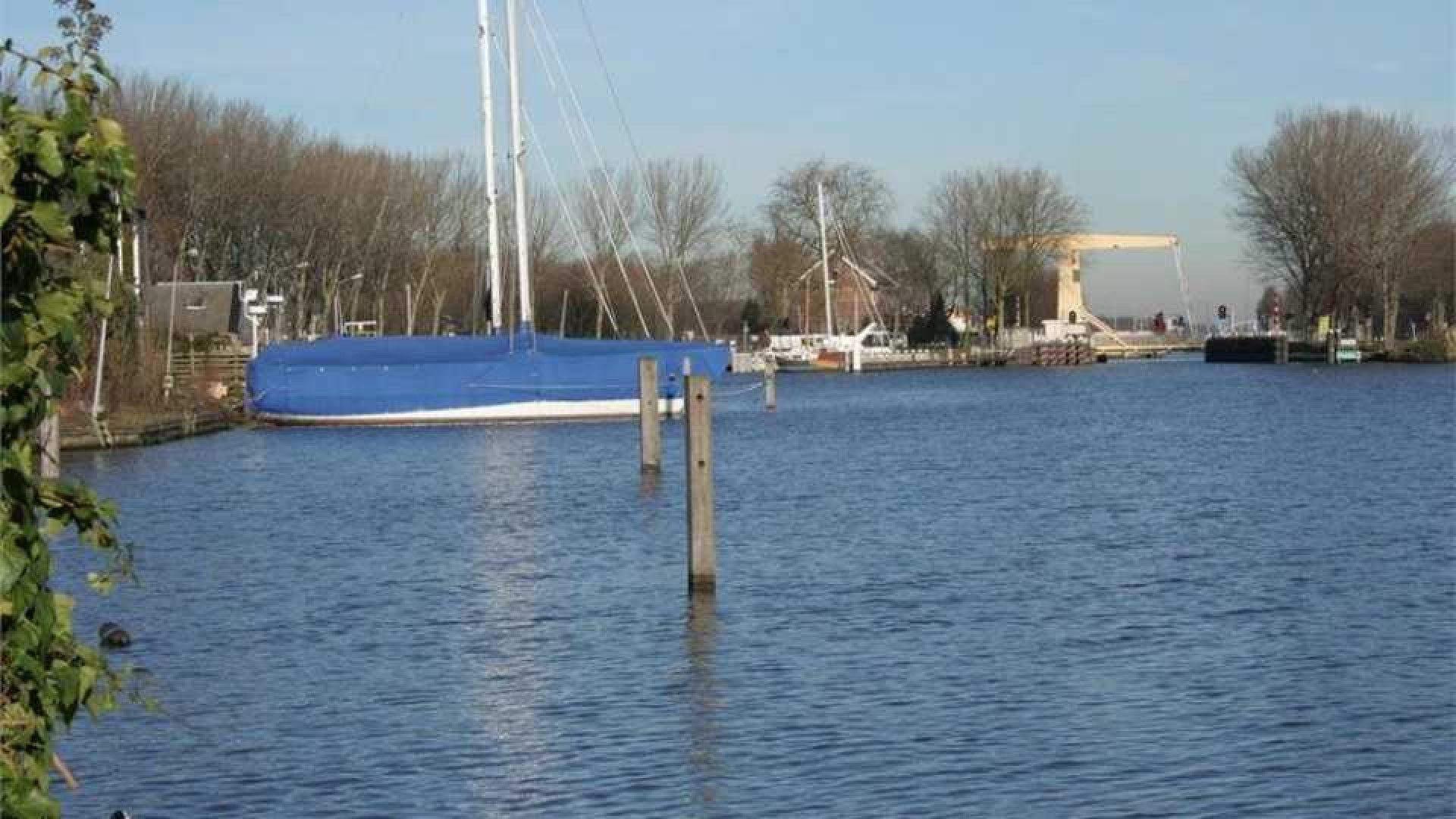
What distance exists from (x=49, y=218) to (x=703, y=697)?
12.8 metres

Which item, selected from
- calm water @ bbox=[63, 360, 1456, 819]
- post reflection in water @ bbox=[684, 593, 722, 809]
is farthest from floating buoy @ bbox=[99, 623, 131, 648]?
post reflection in water @ bbox=[684, 593, 722, 809]

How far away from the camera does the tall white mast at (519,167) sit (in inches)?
2584

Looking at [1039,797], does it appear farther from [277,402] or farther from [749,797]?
[277,402]

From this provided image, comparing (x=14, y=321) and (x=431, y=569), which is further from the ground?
(x=14, y=321)

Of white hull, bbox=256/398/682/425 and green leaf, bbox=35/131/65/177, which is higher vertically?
green leaf, bbox=35/131/65/177

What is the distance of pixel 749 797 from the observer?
16234 mm

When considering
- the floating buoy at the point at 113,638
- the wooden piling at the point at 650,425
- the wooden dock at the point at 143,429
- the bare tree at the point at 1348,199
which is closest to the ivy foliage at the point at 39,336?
the floating buoy at the point at 113,638

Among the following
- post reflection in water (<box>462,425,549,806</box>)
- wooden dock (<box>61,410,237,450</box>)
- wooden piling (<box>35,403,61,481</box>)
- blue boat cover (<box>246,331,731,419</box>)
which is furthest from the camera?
blue boat cover (<box>246,331,731,419</box>)

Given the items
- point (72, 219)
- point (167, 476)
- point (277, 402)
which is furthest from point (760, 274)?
point (72, 219)

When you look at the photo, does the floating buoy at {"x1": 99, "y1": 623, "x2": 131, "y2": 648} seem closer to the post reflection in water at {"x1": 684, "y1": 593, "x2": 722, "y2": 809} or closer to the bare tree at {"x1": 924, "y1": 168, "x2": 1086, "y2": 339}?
the post reflection in water at {"x1": 684, "y1": 593, "x2": 722, "y2": 809}

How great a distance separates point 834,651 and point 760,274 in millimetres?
139131

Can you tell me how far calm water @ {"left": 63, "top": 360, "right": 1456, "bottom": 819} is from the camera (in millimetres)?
16672

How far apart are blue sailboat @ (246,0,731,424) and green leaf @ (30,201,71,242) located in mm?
56460

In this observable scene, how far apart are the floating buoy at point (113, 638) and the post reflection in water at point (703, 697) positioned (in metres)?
5.62
